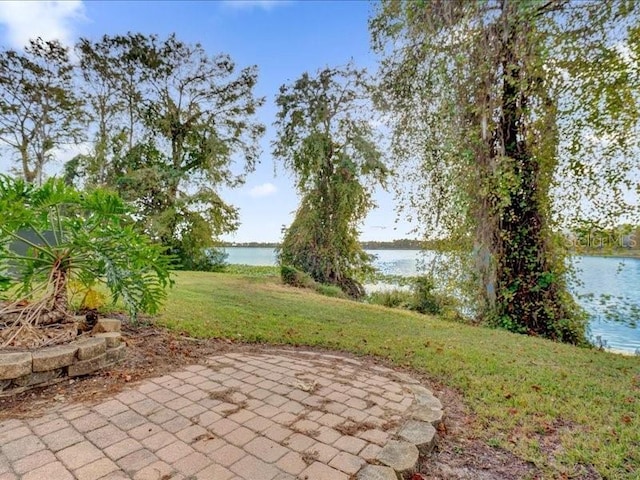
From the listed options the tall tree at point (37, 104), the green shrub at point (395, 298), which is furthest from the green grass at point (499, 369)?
the tall tree at point (37, 104)

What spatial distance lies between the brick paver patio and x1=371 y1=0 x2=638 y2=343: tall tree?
4.37 m

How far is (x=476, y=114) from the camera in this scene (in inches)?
235

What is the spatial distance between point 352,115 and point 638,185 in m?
9.27

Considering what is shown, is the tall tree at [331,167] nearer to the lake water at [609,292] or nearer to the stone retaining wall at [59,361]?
the lake water at [609,292]

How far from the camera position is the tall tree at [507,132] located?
494 cm

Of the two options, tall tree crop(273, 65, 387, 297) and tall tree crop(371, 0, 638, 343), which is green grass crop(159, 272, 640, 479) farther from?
tall tree crop(273, 65, 387, 297)

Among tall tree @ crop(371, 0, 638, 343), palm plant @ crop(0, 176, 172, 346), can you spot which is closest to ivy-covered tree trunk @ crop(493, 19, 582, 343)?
tall tree @ crop(371, 0, 638, 343)

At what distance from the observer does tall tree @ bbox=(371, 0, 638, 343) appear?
16.2 ft

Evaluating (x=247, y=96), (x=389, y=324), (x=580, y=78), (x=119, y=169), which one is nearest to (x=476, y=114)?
Result: (x=580, y=78)

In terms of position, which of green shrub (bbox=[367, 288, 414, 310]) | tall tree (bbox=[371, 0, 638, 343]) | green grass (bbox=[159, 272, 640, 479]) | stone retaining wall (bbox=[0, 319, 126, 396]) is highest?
tall tree (bbox=[371, 0, 638, 343])

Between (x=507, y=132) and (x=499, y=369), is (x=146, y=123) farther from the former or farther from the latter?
(x=499, y=369)

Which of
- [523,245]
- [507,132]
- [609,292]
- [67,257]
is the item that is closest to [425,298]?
[523,245]

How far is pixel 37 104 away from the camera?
45.6ft

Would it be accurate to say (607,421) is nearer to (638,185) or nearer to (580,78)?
(638,185)
